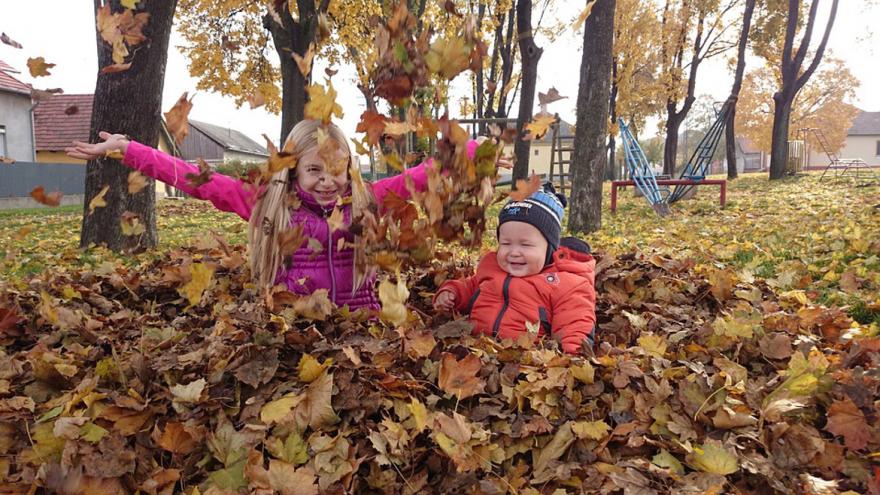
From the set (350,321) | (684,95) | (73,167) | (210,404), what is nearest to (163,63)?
(350,321)

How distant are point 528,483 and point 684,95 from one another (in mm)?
23682

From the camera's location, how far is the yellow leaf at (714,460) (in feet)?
5.14

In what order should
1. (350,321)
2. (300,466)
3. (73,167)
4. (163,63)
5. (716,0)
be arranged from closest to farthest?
(300,466), (350,321), (163,63), (716,0), (73,167)

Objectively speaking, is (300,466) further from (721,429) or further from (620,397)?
(721,429)

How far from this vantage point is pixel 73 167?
20984 mm

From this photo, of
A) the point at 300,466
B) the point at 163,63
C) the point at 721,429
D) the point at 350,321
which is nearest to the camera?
the point at 300,466

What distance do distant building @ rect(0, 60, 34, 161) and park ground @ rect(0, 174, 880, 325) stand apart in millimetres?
13447

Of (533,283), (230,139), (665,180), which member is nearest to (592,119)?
(665,180)

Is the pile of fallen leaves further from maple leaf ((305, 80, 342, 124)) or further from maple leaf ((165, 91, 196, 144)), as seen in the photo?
maple leaf ((305, 80, 342, 124))

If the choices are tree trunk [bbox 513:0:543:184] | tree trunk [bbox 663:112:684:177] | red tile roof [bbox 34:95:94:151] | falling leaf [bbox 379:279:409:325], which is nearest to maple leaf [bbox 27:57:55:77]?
falling leaf [bbox 379:279:409:325]

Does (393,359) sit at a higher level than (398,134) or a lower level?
lower

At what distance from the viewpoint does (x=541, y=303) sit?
8.75 ft

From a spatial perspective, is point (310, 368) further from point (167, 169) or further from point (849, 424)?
point (849, 424)

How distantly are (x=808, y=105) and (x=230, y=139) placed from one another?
156 ft
